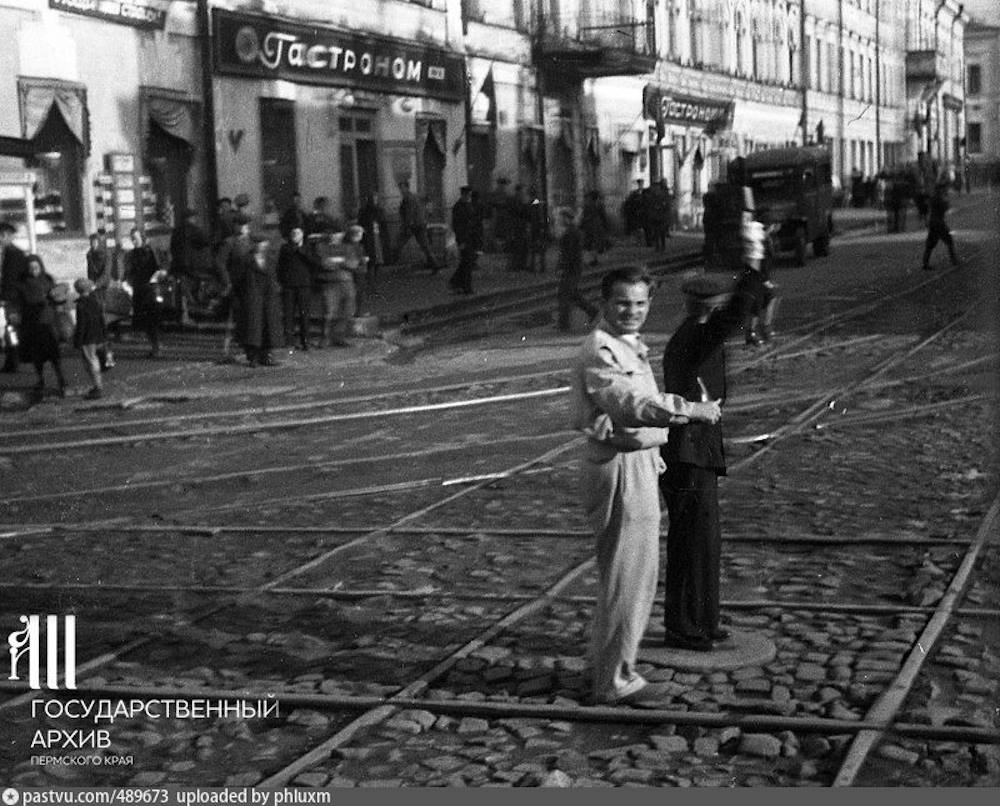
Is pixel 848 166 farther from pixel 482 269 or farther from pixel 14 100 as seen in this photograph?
pixel 14 100

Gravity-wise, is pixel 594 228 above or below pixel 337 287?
above

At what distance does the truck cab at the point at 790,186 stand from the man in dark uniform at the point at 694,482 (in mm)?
26765

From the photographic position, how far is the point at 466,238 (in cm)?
2645

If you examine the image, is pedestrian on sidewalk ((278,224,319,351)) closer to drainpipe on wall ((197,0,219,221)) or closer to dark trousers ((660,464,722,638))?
drainpipe on wall ((197,0,219,221))

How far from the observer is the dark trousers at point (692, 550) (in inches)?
255

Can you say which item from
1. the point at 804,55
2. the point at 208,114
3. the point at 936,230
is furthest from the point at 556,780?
the point at 936,230

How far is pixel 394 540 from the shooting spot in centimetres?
903

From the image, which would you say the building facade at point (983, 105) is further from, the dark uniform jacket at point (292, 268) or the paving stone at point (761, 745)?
the dark uniform jacket at point (292, 268)

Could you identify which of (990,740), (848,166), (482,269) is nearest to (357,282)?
(482,269)

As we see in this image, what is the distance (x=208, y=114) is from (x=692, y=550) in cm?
1869

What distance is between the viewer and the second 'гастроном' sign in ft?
80.2

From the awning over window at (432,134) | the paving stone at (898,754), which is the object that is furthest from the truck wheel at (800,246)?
the paving stone at (898,754)

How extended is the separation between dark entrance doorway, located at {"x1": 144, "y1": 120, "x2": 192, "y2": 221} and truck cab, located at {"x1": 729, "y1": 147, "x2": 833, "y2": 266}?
1298 cm

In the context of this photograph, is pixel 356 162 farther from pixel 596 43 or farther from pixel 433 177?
pixel 596 43
